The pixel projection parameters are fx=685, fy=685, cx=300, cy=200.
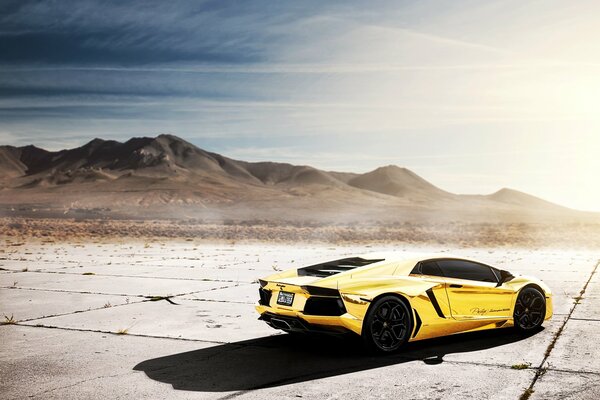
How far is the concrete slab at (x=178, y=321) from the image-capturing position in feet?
31.4

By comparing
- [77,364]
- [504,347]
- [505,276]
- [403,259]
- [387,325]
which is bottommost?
[77,364]

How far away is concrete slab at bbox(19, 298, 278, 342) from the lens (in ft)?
31.4

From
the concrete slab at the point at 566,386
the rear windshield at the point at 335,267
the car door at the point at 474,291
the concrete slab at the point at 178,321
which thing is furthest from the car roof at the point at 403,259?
the concrete slab at the point at 566,386

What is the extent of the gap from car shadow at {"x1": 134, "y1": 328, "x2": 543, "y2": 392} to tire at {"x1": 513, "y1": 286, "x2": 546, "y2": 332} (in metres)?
0.16

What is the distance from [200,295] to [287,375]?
22.2ft

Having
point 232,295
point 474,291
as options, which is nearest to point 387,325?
point 474,291

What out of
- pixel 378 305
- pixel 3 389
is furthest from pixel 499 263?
pixel 3 389

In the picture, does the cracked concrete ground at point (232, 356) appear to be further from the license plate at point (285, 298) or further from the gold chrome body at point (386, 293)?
the license plate at point (285, 298)

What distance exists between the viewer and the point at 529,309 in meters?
9.59

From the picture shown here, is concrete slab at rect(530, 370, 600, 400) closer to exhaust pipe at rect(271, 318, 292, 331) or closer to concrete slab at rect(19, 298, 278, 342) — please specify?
exhaust pipe at rect(271, 318, 292, 331)

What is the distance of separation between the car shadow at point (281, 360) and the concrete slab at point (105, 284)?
5.64m

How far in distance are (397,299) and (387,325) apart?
1.08 feet

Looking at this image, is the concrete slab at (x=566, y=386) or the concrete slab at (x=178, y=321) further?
the concrete slab at (x=178, y=321)

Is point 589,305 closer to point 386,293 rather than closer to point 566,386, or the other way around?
point 386,293
